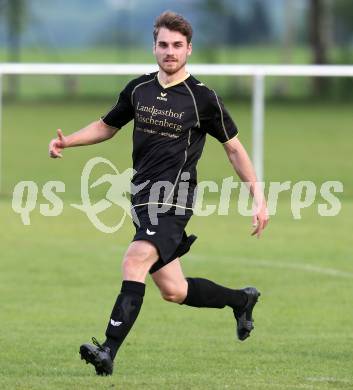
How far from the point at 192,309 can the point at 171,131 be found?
165 inches

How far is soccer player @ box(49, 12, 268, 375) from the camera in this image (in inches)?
311

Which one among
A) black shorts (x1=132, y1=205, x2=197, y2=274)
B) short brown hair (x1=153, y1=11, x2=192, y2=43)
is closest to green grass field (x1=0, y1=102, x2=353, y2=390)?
black shorts (x1=132, y1=205, x2=197, y2=274)

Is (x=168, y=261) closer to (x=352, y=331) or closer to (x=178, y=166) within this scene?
(x=178, y=166)

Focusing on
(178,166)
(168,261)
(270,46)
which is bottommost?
(168,261)

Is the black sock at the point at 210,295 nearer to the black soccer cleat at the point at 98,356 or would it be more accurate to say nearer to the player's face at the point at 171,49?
the black soccer cleat at the point at 98,356

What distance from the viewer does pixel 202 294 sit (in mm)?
8602

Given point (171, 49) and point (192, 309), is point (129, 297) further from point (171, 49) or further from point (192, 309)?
point (192, 309)

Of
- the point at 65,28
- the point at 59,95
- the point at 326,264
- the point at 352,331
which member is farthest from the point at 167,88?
the point at 65,28

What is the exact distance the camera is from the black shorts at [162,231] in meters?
7.96

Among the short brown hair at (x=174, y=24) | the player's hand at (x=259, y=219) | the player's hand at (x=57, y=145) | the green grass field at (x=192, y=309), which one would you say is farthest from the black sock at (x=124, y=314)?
the short brown hair at (x=174, y=24)

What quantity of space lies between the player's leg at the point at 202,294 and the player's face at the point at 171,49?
50.0 inches

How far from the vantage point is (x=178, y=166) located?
810 centimetres

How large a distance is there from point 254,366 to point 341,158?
19.2 meters

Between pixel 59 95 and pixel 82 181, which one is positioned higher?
pixel 59 95
